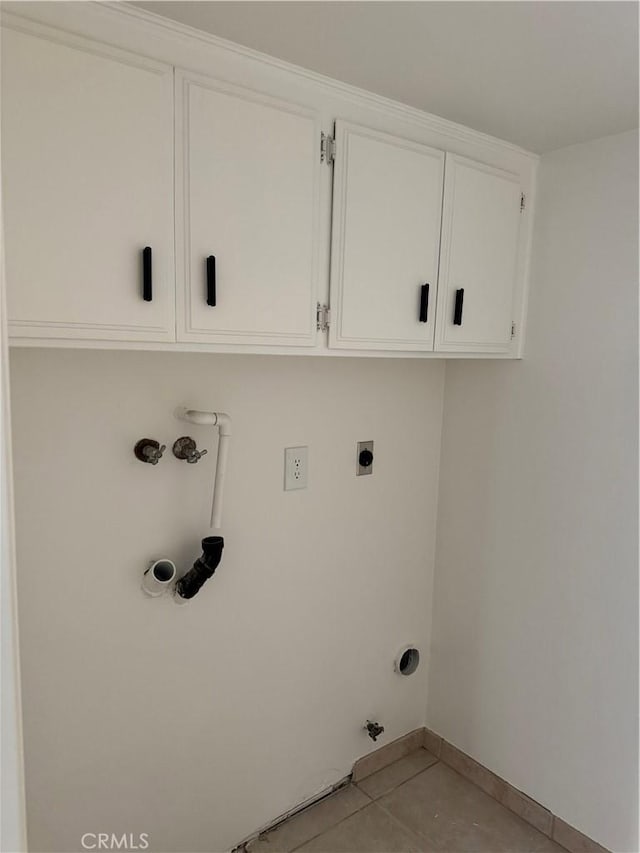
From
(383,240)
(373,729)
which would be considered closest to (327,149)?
(383,240)

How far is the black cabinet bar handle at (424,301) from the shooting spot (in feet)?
5.35

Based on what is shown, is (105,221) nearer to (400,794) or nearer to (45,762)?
(45,762)

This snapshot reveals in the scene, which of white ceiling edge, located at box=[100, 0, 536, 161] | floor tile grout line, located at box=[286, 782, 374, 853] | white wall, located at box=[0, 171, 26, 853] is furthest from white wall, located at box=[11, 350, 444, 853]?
white ceiling edge, located at box=[100, 0, 536, 161]

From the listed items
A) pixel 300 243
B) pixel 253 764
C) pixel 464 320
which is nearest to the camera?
pixel 300 243

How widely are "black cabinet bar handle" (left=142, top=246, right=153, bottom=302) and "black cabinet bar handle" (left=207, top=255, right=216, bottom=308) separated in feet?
0.42

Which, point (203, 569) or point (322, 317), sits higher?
point (322, 317)

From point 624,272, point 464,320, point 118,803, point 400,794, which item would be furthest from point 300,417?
point 400,794

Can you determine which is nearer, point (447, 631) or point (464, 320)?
point (464, 320)

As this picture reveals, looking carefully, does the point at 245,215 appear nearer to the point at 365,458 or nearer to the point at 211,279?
the point at 211,279

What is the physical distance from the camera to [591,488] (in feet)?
5.86

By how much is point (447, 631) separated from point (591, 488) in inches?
34.8

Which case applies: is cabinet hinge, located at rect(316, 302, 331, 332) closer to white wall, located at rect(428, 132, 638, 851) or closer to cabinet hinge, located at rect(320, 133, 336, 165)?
cabinet hinge, located at rect(320, 133, 336, 165)

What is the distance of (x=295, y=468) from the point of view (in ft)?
6.12

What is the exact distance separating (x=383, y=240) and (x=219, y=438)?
701 millimetres
